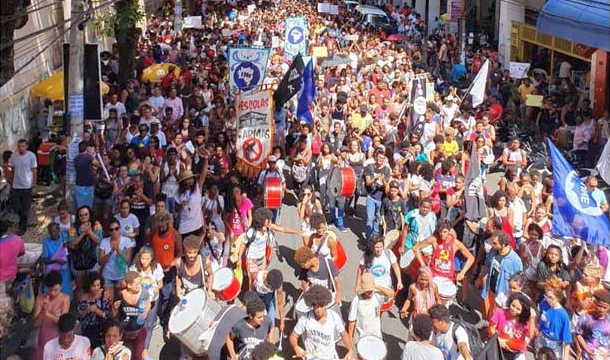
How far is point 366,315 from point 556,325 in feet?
5.40

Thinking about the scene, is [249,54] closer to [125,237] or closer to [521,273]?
[125,237]

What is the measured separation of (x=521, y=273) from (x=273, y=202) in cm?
408

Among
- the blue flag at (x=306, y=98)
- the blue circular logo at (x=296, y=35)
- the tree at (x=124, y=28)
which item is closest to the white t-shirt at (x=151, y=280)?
the blue flag at (x=306, y=98)

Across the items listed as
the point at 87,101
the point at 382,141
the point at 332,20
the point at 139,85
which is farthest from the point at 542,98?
the point at 332,20

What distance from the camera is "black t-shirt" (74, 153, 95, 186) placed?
11406 millimetres

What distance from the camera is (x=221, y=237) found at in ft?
29.4

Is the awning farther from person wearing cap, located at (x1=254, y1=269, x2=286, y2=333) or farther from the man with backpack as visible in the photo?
the man with backpack

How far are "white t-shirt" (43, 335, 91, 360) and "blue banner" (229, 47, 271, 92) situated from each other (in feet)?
30.3

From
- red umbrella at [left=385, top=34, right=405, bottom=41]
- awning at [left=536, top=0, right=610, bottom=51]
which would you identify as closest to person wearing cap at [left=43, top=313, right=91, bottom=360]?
awning at [left=536, top=0, right=610, bottom=51]

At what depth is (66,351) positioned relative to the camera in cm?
659

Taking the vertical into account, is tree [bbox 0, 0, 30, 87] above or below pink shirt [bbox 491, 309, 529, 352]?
above

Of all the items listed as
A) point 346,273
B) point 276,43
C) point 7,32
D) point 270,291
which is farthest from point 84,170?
point 276,43

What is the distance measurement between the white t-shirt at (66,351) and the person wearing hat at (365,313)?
2.32 metres

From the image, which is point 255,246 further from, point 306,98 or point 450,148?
point 306,98
